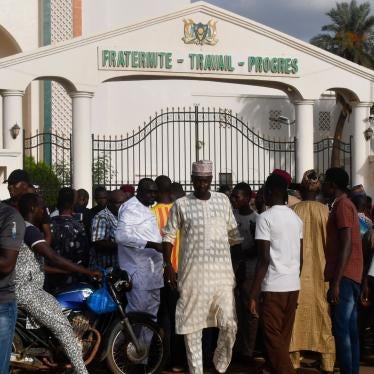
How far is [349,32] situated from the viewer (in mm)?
36062

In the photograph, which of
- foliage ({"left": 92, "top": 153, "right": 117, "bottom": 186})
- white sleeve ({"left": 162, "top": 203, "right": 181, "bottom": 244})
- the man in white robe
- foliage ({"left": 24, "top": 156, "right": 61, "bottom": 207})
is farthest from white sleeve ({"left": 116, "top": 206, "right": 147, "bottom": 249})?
foliage ({"left": 92, "top": 153, "right": 117, "bottom": 186})

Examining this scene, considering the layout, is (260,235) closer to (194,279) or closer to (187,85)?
(194,279)

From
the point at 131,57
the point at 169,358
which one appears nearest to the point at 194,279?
the point at 169,358

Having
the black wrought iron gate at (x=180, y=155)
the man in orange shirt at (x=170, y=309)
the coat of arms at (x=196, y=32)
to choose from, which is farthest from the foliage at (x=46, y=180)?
the man in orange shirt at (x=170, y=309)

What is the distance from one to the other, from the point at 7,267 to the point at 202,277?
218 centimetres

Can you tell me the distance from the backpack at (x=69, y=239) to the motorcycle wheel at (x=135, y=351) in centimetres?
111

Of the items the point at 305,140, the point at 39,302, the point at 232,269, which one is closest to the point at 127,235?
the point at 232,269

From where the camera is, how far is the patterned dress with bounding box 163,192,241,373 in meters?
6.89

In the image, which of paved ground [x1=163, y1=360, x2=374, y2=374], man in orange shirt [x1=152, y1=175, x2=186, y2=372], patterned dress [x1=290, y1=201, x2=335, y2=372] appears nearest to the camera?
patterned dress [x1=290, y1=201, x2=335, y2=372]

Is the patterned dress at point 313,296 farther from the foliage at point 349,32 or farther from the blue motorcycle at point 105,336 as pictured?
the foliage at point 349,32

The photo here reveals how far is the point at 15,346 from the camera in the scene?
23.0 feet

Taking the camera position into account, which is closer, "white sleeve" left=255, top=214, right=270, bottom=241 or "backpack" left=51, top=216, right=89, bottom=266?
"white sleeve" left=255, top=214, right=270, bottom=241

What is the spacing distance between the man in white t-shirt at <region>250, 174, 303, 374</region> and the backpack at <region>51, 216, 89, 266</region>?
2.27 meters

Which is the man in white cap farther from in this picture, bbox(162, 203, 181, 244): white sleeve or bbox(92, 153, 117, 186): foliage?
bbox(92, 153, 117, 186): foliage
